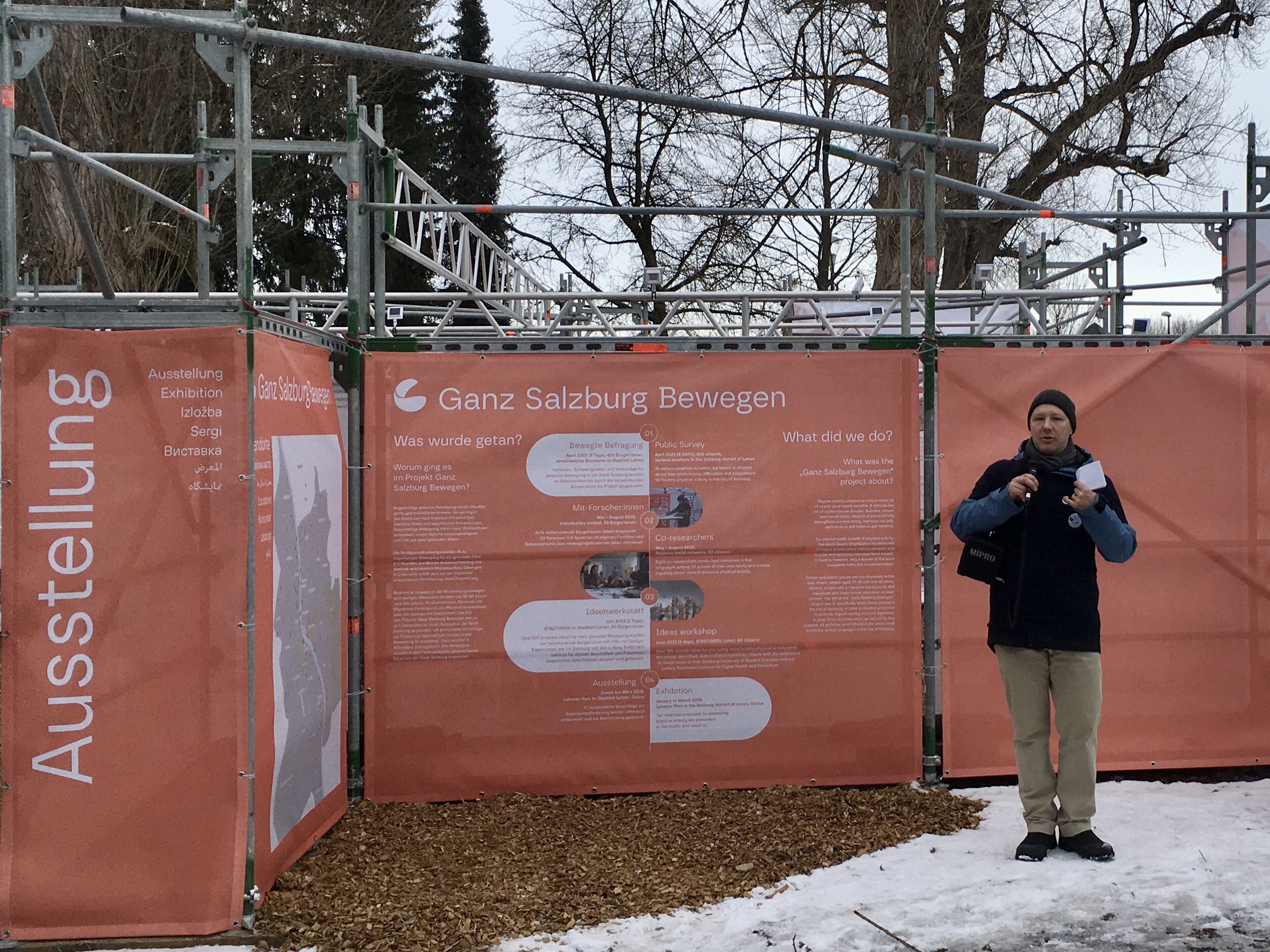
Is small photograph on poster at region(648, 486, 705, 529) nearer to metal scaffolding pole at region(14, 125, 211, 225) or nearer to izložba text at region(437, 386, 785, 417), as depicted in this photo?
izložba text at region(437, 386, 785, 417)

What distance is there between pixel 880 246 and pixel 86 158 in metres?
14.5

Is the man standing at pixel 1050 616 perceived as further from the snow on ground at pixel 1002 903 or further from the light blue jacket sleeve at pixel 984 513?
the snow on ground at pixel 1002 903

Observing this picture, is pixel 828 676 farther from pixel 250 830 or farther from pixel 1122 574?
pixel 250 830

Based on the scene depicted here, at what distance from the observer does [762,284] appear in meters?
23.2

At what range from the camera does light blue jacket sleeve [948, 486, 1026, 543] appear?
4.60m

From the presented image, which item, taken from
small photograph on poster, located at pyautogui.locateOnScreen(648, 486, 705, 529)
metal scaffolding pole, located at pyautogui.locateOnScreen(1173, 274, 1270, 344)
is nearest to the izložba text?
small photograph on poster, located at pyautogui.locateOnScreen(648, 486, 705, 529)

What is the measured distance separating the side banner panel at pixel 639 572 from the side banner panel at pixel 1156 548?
281 mm

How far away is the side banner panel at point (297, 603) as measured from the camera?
4.30 metres

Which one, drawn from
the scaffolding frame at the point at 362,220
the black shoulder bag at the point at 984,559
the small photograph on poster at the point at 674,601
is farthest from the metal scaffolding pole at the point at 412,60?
the small photograph on poster at the point at 674,601

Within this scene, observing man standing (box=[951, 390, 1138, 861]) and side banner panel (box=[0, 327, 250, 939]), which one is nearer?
side banner panel (box=[0, 327, 250, 939])

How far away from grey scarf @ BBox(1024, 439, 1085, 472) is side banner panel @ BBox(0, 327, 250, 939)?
3.18 m

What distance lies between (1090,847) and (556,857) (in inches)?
88.9

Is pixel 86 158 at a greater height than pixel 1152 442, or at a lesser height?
greater

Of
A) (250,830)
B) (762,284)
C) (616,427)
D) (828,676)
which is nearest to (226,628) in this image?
(250,830)
